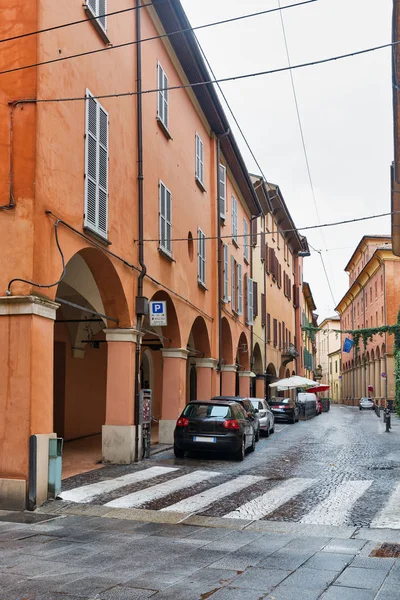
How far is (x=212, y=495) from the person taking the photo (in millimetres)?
11180

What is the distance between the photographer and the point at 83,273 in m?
14.6

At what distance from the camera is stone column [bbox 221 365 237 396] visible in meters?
27.5

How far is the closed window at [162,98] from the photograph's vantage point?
1756 centimetres

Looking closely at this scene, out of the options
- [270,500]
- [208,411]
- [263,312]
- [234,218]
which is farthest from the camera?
[263,312]

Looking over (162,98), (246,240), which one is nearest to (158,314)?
(162,98)

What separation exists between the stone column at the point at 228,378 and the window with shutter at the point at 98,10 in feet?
53.2

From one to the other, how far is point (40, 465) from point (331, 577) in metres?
5.19

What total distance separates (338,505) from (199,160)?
47.4 feet

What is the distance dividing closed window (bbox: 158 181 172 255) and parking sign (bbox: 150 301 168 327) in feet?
6.01

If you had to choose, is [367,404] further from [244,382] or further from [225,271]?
[225,271]

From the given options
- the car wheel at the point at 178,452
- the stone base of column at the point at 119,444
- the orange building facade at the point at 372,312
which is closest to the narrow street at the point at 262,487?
the car wheel at the point at 178,452

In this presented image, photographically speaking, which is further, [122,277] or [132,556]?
[122,277]

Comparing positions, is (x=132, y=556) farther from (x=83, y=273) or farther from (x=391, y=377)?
(x=391, y=377)

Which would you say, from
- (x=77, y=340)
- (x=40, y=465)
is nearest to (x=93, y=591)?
(x=40, y=465)
